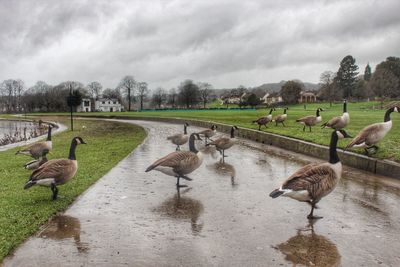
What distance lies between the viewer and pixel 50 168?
8086 millimetres

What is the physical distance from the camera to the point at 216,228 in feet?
21.5

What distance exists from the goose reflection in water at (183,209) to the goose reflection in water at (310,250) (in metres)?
1.58

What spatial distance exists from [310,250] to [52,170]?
552 centimetres

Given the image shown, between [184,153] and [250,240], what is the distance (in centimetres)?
390

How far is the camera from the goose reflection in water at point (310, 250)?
5199 mm

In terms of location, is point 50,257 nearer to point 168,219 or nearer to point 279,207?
point 168,219

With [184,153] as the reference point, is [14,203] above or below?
below

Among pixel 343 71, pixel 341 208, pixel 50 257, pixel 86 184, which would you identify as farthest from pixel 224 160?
pixel 343 71

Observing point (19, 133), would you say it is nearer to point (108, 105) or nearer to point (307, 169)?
point (307, 169)

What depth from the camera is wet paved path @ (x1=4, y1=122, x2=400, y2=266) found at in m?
5.30

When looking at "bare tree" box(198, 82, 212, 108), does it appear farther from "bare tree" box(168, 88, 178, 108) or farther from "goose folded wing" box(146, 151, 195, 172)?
"goose folded wing" box(146, 151, 195, 172)

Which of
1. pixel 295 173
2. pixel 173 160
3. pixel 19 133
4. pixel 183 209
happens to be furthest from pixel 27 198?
pixel 19 133

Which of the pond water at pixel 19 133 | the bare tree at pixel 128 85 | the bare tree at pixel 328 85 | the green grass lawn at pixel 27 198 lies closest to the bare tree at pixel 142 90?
the bare tree at pixel 128 85

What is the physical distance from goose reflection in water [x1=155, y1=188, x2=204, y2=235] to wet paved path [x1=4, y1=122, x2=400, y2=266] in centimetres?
2
